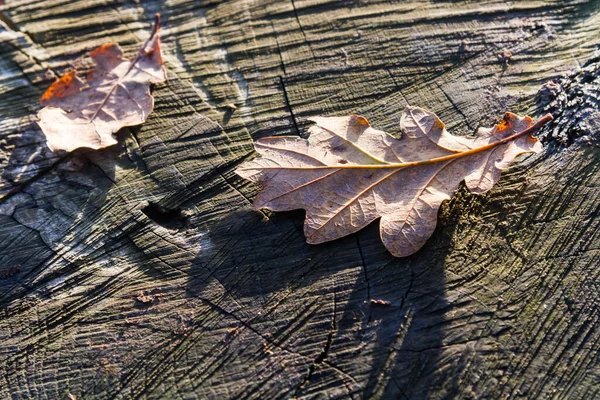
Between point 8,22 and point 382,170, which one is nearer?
point 382,170

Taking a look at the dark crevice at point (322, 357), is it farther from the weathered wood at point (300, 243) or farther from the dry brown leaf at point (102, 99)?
the dry brown leaf at point (102, 99)

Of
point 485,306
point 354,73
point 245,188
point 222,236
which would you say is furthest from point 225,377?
point 354,73

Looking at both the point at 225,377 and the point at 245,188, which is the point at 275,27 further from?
the point at 225,377

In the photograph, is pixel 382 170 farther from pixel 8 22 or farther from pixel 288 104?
pixel 8 22

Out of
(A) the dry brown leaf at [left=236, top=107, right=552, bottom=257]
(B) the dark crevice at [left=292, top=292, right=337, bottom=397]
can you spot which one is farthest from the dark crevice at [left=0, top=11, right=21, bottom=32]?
(B) the dark crevice at [left=292, top=292, right=337, bottom=397]

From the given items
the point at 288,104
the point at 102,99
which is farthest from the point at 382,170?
the point at 102,99

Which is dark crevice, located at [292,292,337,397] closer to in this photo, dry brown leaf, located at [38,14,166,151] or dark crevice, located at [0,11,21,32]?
dry brown leaf, located at [38,14,166,151]

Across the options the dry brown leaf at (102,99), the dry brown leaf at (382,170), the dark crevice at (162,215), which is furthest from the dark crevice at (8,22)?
the dry brown leaf at (382,170)
